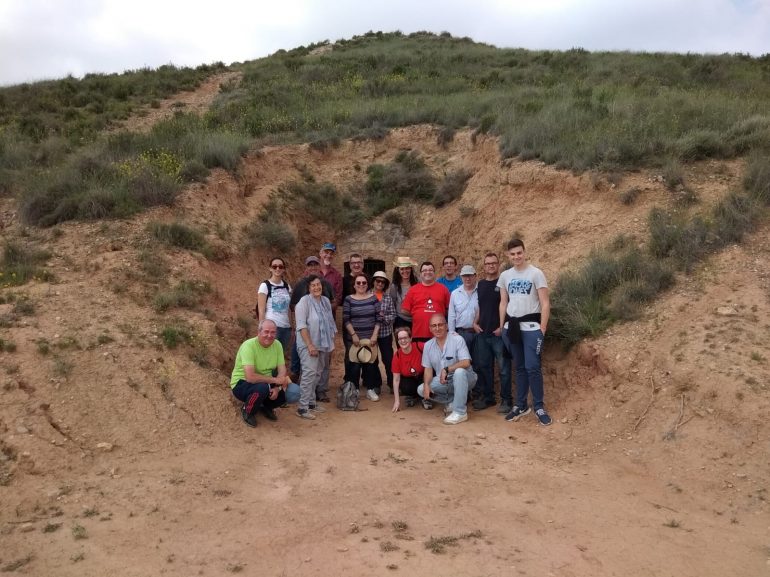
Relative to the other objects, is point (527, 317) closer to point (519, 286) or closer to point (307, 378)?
point (519, 286)

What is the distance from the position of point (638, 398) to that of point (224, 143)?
915 centimetres

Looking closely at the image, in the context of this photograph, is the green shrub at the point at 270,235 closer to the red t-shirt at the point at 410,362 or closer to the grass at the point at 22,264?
the grass at the point at 22,264

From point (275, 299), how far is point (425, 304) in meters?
1.97

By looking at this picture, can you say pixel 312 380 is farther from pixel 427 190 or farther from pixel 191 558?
pixel 427 190

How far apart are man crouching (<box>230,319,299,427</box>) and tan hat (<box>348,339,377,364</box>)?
1.21 metres

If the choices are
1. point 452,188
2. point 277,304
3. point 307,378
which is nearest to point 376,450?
point 307,378

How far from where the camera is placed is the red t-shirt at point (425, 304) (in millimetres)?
7621

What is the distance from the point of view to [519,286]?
22.0 feet

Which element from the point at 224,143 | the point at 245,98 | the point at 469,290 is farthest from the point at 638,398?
the point at 245,98

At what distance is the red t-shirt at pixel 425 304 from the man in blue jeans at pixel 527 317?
1077 mm

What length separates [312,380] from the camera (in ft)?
24.0

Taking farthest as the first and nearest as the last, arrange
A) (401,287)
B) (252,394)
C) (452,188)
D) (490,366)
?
(452,188)
(401,287)
(490,366)
(252,394)

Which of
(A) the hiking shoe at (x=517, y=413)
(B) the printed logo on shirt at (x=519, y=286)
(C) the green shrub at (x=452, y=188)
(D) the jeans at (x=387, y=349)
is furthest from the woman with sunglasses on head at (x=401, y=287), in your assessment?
(C) the green shrub at (x=452, y=188)

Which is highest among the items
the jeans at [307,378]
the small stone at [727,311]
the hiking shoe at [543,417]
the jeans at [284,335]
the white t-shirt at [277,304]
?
the white t-shirt at [277,304]
